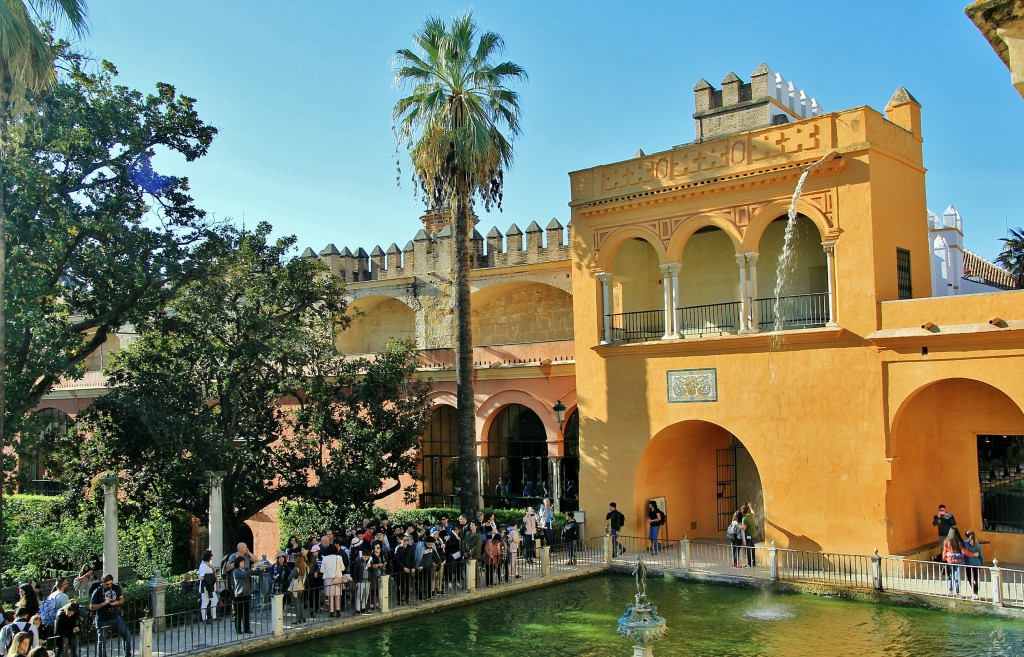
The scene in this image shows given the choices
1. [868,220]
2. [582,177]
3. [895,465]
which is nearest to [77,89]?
[582,177]

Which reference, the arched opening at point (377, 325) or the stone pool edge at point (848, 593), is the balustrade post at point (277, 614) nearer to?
the stone pool edge at point (848, 593)

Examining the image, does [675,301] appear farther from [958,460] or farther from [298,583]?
[298,583]

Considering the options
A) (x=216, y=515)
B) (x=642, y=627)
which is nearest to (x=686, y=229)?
(x=216, y=515)

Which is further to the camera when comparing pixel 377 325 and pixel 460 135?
pixel 377 325

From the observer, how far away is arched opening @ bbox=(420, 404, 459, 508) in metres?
27.2

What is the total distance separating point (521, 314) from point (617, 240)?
982 cm

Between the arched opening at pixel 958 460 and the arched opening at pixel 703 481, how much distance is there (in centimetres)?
401

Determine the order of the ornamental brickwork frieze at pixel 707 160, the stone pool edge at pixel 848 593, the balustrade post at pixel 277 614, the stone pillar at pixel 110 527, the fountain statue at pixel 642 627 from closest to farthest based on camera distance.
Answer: the fountain statue at pixel 642 627
the balustrade post at pixel 277 614
the stone pool edge at pixel 848 593
the stone pillar at pixel 110 527
the ornamental brickwork frieze at pixel 707 160

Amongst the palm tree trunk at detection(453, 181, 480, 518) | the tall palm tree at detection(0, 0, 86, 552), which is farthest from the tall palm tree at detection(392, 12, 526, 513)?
the tall palm tree at detection(0, 0, 86, 552)

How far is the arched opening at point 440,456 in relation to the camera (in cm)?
2717

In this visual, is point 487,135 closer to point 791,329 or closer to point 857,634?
→ point 791,329

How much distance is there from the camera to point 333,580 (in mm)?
14219

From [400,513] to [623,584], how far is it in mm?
9468

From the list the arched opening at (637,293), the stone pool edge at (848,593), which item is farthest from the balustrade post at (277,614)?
the arched opening at (637,293)
